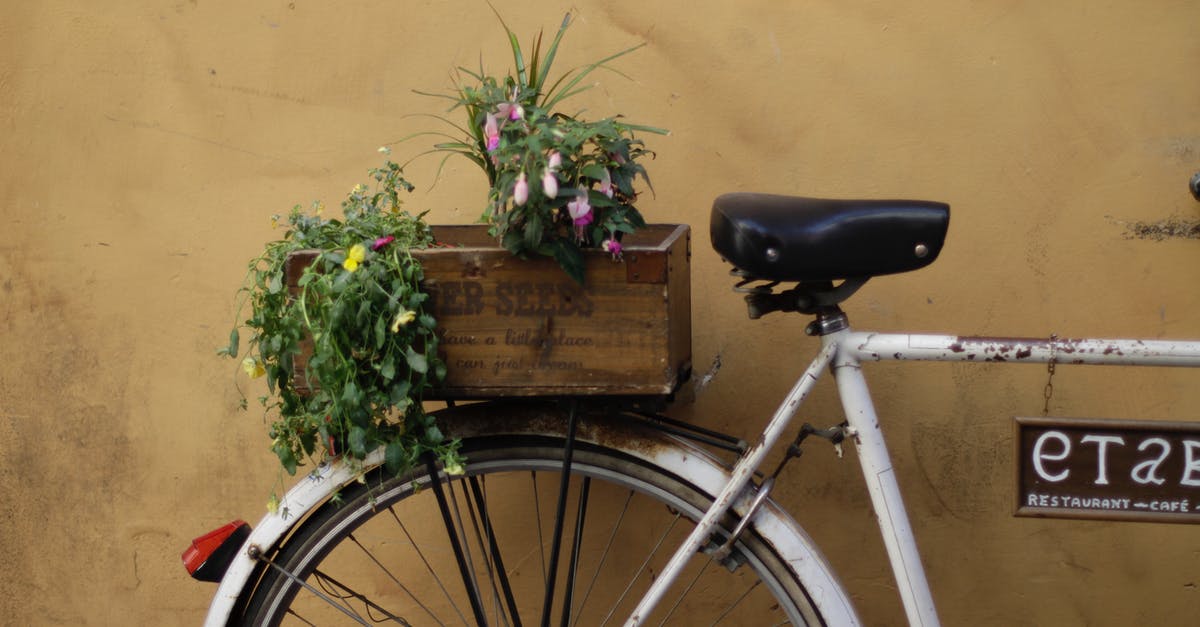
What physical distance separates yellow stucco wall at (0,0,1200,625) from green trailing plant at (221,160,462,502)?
1.76 feet

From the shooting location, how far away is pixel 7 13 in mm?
2361

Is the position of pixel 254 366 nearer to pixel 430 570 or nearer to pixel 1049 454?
pixel 430 570

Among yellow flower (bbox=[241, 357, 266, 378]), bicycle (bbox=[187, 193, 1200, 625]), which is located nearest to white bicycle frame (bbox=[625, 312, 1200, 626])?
bicycle (bbox=[187, 193, 1200, 625])

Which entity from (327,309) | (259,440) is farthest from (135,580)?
(327,309)

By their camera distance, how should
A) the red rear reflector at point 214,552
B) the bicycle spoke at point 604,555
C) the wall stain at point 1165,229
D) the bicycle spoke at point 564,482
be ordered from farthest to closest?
1. the bicycle spoke at point 604,555
2. the wall stain at point 1165,229
3. the red rear reflector at point 214,552
4. the bicycle spoke at point 564,482

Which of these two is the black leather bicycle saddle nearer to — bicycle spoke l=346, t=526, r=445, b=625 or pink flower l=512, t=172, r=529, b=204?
pink flower l=512, t=172, r=529, b=204

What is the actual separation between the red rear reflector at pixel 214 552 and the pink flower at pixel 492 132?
0.89m

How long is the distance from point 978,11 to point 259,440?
1.76 metres

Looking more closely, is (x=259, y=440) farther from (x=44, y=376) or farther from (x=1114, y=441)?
(x=1114, y=441)

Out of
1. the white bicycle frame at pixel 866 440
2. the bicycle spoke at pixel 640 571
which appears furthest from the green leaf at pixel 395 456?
the bicycle spoke at pixel 640 571

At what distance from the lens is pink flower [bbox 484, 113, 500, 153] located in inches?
67.3

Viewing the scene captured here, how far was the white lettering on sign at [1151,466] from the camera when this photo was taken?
1.71 metres

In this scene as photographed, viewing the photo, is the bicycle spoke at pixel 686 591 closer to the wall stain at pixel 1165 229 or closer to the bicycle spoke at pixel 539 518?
the bicycle spoke at pixel 539 518

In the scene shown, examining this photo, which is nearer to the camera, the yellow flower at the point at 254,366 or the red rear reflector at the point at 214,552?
the yellow flower at the point at 254,366
